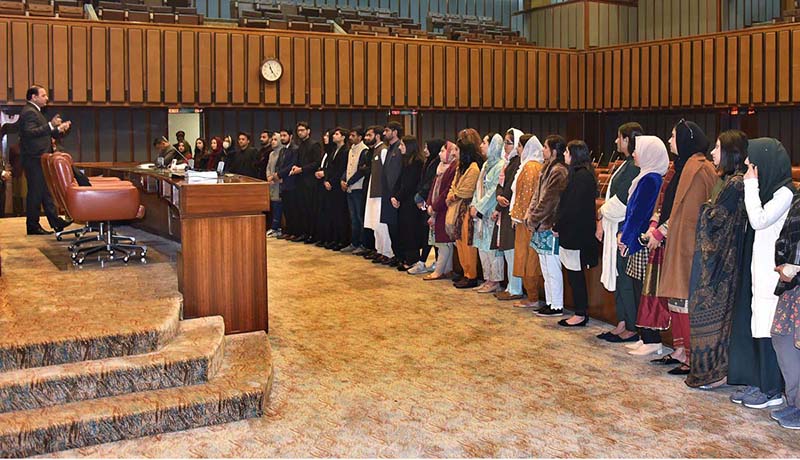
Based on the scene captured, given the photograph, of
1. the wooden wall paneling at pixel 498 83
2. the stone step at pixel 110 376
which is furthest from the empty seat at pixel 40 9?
the stone step at pixel 110 376

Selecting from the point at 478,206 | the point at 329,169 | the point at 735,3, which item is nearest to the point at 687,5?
the point at 735,3

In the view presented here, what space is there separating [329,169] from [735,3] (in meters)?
10.5

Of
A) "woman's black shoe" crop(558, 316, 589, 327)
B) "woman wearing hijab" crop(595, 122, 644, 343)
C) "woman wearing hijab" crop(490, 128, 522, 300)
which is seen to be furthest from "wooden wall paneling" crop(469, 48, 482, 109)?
"woman wearing hijab" crop(595, 122, 644, 343)

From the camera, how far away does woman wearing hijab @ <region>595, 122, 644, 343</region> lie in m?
5.11

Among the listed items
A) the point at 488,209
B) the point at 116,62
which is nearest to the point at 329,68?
the point at 116,62

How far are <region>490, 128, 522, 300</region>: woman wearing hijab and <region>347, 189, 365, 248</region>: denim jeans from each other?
2.54 metres

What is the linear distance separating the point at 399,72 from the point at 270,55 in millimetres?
2153

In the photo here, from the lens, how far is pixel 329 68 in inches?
527

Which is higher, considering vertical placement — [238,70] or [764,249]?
[238,70]

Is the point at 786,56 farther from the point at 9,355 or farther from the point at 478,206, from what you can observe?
the point at 9,355

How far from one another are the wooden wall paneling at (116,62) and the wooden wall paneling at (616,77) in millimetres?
8081

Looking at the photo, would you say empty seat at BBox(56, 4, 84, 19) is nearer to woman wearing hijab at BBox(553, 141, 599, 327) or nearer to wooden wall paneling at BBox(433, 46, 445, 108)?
wooden wall paneling at BBox(433, 46, 445, 108)

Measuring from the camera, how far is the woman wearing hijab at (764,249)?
3.72 m

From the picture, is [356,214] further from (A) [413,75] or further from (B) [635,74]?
(B) [635,74]
